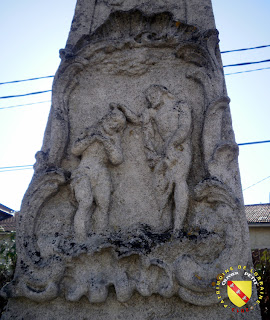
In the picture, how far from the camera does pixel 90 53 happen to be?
3.92 m

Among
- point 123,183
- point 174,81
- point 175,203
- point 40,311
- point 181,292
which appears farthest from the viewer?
point 174,81

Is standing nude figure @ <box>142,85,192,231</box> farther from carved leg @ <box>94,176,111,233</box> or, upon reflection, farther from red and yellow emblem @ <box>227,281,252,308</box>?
red and yellow emblem @ <box>227,281,252,308</box>

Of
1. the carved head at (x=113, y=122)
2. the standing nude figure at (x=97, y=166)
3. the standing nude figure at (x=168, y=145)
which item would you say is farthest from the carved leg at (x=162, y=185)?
the carved head at (x=113, y=122)

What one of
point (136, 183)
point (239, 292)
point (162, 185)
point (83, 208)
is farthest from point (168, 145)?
point (239, 292)

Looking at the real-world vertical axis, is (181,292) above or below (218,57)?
below

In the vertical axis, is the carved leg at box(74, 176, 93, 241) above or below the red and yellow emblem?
above

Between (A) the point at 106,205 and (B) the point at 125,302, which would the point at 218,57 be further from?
(B) the point at 125,302

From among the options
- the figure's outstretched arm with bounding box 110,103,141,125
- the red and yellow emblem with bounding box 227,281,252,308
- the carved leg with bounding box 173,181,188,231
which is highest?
the figure's outstretched arm with bounding box 110,103,141,125

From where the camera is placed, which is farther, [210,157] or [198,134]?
[198,134]

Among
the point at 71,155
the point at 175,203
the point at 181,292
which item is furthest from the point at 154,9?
the point at 181,292

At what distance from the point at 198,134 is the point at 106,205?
1.33 m

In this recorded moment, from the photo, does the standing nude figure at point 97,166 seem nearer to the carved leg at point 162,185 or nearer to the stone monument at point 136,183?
the stone monument at point 136,183

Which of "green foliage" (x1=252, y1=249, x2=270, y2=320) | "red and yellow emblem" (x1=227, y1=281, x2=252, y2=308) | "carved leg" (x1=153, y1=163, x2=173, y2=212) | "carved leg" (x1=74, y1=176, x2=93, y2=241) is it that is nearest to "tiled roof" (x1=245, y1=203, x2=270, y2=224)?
"green foliage" (x1=252, y1=249, x2=270, y2=320)

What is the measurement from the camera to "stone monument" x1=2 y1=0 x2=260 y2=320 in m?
2.62
